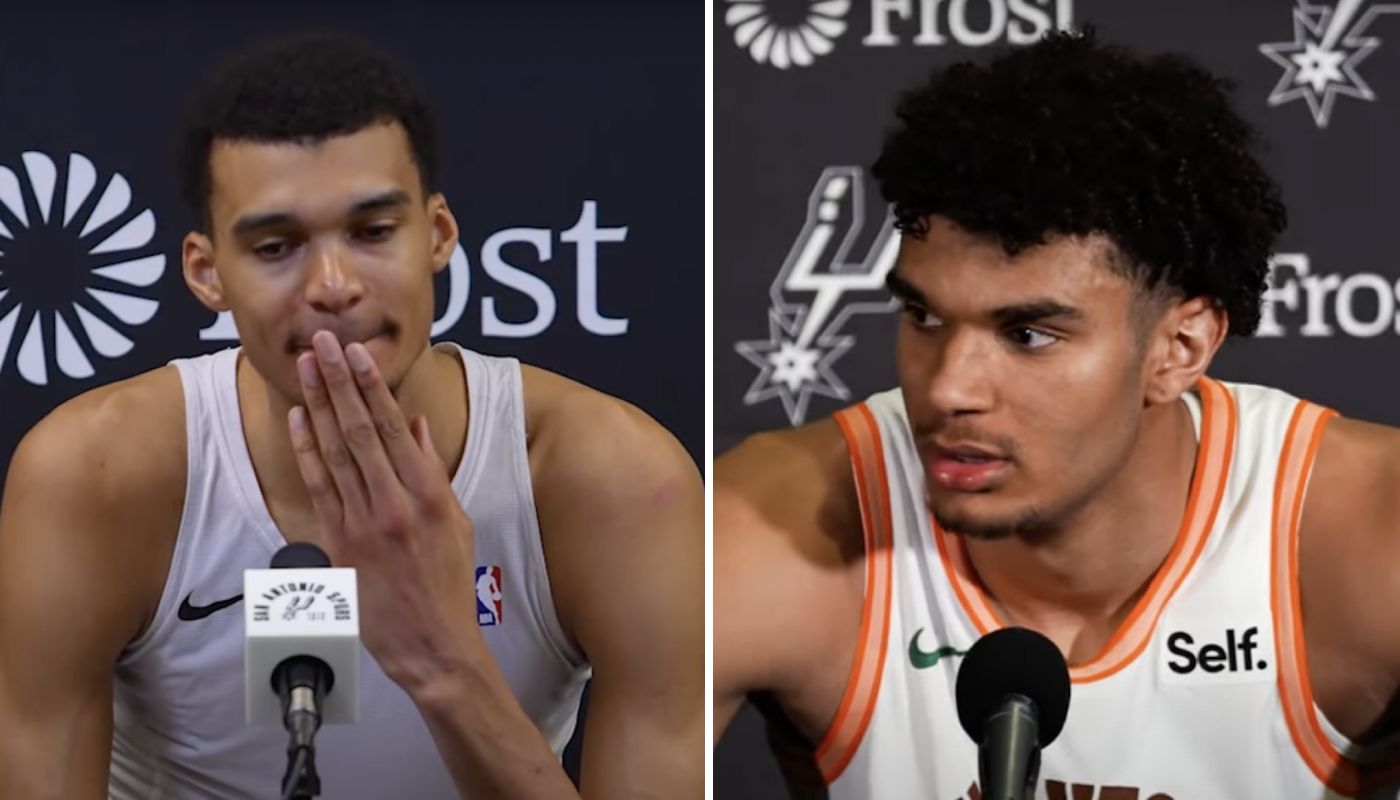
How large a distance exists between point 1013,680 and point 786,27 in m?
0.98

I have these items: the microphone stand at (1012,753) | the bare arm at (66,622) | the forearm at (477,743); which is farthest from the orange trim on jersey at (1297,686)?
the bare arm at (66,622)

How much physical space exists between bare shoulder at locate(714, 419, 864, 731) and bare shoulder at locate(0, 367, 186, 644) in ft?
2.09

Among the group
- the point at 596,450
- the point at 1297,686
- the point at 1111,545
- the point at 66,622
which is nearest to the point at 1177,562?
the point at 1111,545

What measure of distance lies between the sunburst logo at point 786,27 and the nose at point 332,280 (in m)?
0.55

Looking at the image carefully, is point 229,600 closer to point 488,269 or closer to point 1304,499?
point 488,269

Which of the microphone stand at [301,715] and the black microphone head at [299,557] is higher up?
the black microphone head at [299,557]

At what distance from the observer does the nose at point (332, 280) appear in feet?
7.28

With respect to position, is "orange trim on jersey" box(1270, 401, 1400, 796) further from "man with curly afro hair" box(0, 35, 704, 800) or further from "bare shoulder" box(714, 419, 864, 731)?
"man with curly afro hair" box(0, 35, 704, 800)

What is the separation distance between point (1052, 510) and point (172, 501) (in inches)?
39.7

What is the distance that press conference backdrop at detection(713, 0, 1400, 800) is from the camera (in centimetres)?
231

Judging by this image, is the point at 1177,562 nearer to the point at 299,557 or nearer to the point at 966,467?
the point at 966,467

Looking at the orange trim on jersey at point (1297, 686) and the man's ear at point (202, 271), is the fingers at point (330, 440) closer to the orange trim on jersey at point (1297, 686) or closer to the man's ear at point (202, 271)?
the man's ear at point (202, 271)

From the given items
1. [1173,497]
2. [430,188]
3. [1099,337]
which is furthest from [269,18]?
[1173,497]

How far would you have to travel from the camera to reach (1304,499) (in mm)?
2254
